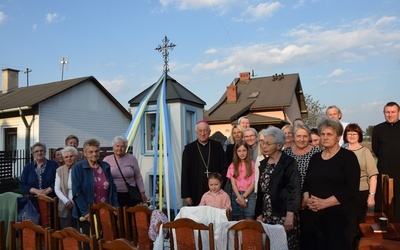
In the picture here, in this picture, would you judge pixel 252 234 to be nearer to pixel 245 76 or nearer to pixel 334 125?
pixel 334 125

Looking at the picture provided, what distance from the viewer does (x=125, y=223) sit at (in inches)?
125

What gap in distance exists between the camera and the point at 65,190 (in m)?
4.14

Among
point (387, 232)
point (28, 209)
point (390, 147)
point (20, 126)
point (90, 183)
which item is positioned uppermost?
point (20, 126)

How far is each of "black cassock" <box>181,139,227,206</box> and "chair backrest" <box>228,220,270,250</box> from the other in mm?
2190

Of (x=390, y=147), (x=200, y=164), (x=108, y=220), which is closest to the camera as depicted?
(x=108, y=220)

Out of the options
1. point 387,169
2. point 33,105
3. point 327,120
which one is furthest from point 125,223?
point 33,105

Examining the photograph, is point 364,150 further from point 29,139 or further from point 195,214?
point 29,139

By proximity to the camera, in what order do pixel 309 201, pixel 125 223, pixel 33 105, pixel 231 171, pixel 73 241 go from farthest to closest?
pixel 33 105 < pixel 231 171 < pixel 125 223 < pixel 309 201 < pixel 73 241

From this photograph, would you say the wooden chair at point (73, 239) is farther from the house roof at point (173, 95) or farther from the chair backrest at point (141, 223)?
the house roof at point (173, 95)

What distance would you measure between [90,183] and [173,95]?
3.43m

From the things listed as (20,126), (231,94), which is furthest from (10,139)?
(231,94)

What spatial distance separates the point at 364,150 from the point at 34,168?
174 inches

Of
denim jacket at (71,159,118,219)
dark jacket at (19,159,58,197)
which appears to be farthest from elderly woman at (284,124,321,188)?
dark jacket at (19,159,58,197)

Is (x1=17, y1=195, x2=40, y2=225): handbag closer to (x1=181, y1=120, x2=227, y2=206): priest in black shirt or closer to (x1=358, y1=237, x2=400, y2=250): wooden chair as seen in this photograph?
(x1=181, y1=120, x2=227, y2=206): priest in black shirt
